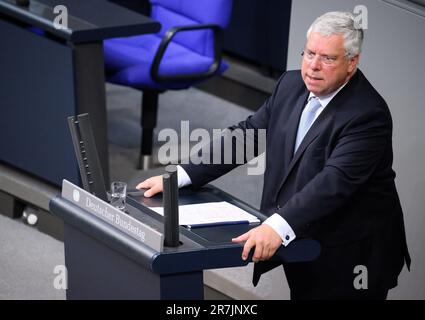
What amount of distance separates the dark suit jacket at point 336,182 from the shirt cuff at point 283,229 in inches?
0.7

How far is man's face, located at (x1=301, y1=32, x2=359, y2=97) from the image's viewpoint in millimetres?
3027

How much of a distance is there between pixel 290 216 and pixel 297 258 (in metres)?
0.12

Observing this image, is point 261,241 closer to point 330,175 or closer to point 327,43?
point 330,175

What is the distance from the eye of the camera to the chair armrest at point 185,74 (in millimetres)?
5395

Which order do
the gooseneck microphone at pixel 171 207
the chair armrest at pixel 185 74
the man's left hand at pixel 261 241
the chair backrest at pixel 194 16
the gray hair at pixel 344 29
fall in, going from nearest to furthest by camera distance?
1. the gooseneck microphone at pixel 171 207
2. the man's left hand at pixel 261 241
3. the gray hair at pixel 344 29
4. the chair armrest at pixel 185 74
5. the chair backrest at pixel 194 16

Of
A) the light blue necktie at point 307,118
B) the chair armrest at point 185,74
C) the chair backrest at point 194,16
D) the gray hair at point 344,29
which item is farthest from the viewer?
the chair backrest at point 194,16

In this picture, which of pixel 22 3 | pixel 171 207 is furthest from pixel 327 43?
pixel 22 3

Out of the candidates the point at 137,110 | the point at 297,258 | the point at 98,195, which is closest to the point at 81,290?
the point at 98,195

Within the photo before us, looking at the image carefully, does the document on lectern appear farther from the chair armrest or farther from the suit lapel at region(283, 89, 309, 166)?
the chair armrest

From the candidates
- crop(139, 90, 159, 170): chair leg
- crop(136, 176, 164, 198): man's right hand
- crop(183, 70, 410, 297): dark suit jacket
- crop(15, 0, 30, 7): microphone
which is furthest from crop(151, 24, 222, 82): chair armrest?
crop(136, 176, 164, 198): man's right hand

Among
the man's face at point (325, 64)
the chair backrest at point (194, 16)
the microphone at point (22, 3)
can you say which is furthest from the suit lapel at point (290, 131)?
the chair backrest at point (194, 16)

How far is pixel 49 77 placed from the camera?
15.9 ft

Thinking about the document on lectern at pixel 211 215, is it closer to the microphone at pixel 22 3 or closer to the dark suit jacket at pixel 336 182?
the dark suit jacket at pixel 336 182

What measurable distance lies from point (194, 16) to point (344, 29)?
2.76 metres
